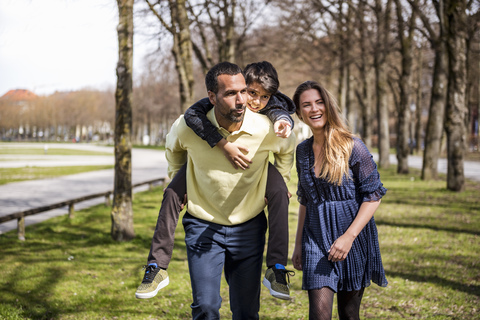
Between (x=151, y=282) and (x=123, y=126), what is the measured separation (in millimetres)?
5669

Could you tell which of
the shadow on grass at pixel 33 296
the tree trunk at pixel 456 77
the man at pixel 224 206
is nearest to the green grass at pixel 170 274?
the shadow on grass at pixel 33 296

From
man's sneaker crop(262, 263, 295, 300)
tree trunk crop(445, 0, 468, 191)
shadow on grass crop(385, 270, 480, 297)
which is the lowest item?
shadow on grass crop(385, 270, 480, 297)

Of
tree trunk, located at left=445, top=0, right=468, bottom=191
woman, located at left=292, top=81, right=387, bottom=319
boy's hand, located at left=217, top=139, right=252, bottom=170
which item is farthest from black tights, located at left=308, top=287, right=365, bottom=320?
tree trunk, located at left=445, top=0, right=468, bottom=191

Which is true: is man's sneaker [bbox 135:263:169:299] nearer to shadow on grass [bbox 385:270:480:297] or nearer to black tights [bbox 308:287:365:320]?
black tights [bbox 308:287:365:320]

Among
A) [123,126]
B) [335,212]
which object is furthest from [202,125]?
[123,126]

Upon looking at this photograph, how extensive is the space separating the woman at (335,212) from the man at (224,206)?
248 millimetres

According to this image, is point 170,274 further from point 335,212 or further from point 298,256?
point 335,212

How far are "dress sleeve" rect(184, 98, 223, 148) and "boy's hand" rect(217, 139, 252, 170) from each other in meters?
0.05

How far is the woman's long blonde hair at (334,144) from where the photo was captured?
308 centimetres

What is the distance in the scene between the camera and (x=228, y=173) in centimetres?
312

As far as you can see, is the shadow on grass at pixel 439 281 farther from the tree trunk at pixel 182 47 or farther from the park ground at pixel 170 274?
the tree trunk at pixel 182 47

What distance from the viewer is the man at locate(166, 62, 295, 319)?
10.2 ft

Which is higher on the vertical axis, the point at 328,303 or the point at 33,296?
the point at 328,303

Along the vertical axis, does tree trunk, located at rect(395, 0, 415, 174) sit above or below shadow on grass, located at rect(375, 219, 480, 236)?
above
